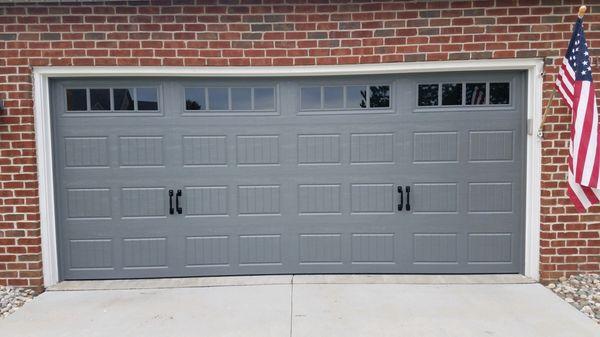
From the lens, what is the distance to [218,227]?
4.59 meters

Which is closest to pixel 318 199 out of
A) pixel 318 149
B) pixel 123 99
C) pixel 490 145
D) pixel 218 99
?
pixel 318 149

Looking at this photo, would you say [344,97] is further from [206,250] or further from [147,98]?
[206,250]

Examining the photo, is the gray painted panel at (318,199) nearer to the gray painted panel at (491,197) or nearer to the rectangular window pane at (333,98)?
the rectangular window pane at (333,98)

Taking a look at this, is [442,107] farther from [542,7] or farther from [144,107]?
[144,107]

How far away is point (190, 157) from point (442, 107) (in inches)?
111

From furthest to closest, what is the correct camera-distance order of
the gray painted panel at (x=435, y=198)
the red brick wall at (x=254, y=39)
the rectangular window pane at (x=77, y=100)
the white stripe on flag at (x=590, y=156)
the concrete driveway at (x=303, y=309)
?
the gray painted panel at (x=435, y=198) < the rectangular window pane at (x=77, y=100) < the red brick wall at (x=254, y=39) < the white stripe on flag at (x=590, y=156) < the concrete driveway at (x=303, y=309)

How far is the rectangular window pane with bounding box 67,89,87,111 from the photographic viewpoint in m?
4.43

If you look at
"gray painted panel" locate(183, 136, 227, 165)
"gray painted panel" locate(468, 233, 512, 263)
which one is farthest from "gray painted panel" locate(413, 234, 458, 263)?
"gray painted panel" locate(183, 136, 227, 165)

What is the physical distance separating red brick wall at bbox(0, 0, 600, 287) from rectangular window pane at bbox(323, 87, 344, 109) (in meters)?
0.33

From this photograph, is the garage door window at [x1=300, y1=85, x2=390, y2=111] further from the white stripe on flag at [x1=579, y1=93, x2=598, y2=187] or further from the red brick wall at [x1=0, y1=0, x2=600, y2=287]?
the white stripe on flag at [x1=579, y1=93, x2=598, y2=187]

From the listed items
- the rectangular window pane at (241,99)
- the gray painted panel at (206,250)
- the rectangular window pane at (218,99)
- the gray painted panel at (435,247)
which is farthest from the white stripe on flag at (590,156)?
A: the gray painted panel at (206,250)

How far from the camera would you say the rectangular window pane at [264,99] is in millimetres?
4512

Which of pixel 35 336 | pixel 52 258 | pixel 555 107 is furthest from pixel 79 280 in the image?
pixel 555 107

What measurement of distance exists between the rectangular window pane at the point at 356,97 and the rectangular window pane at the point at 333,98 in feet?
0.25
